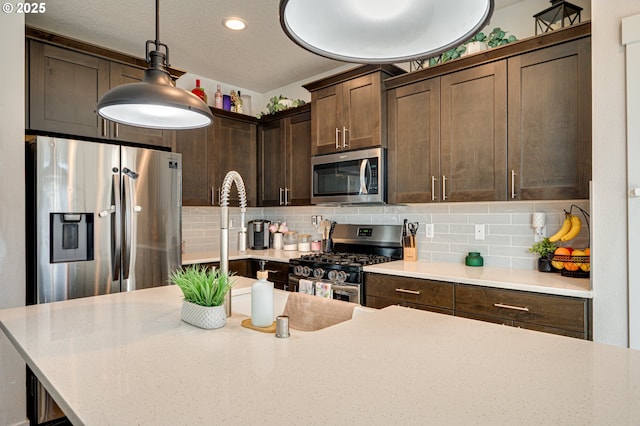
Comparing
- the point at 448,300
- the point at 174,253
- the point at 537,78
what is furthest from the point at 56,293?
the point at 537,78

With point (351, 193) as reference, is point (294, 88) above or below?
above

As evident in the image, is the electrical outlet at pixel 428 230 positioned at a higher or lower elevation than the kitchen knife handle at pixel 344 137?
lower

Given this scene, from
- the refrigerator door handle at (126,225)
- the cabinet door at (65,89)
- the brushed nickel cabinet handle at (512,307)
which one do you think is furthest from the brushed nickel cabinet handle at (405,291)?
the cabinet door at (65,89)

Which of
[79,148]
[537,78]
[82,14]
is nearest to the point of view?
[537,78]

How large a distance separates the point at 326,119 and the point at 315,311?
213cm

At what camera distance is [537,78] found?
2.27 metres

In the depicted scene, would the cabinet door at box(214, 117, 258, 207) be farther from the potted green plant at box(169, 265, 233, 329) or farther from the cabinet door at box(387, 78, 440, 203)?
the potted green plant at box(169, 265, 233, 329)

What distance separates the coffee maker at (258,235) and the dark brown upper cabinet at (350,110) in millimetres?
1134

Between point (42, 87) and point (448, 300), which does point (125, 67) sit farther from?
point (448, 300)

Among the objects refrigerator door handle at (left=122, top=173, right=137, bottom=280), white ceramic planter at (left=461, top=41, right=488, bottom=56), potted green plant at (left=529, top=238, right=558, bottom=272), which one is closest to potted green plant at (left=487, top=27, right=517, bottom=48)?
white ceramic planter at (left=461, top=41, right=488, bottom=56)

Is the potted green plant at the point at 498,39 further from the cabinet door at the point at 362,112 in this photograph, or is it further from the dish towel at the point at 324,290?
the dish towel at the point at 324,290

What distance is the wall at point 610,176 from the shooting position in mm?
1773

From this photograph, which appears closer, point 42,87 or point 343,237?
point 42,87

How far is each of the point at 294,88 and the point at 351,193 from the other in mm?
1700
